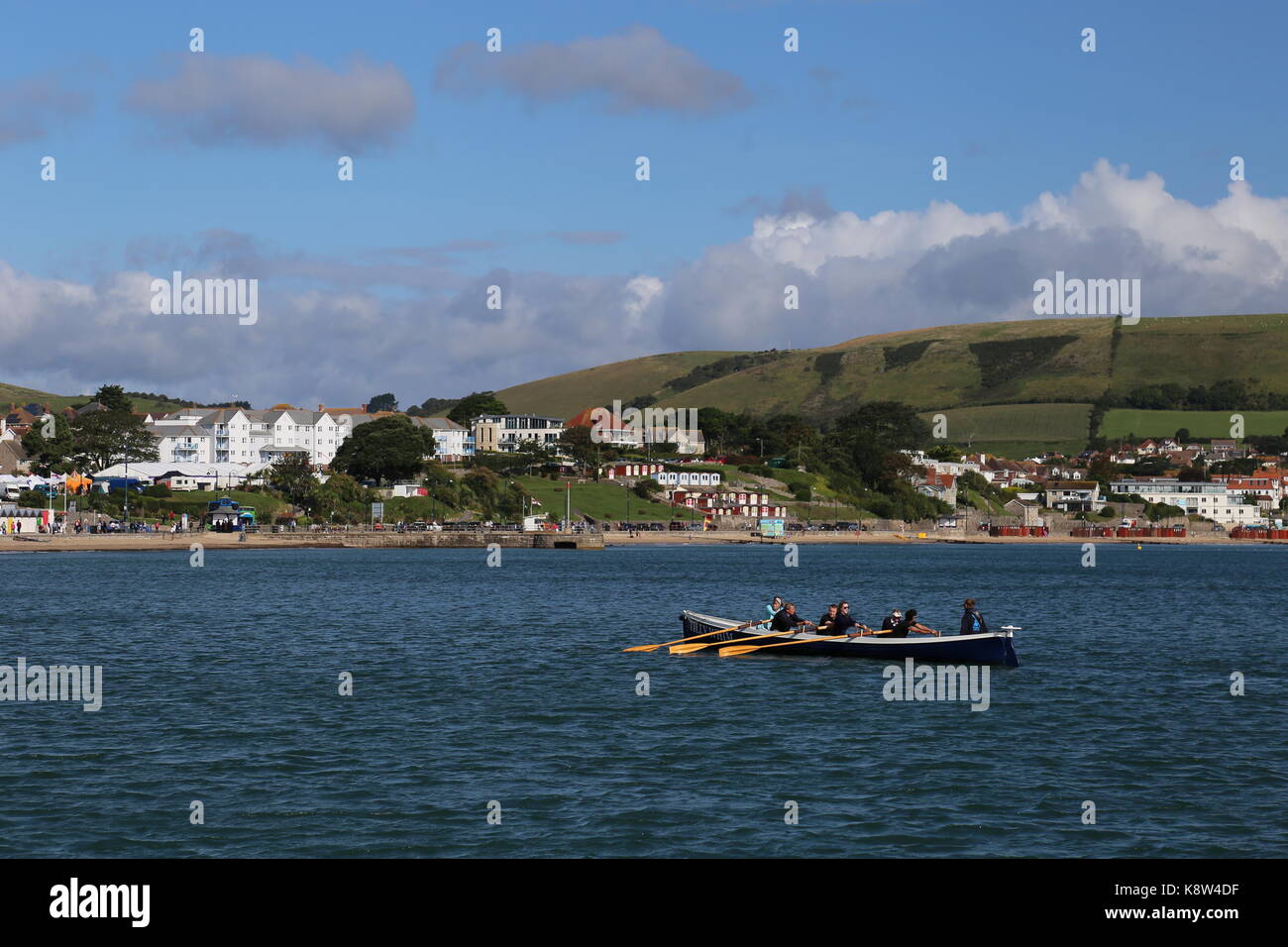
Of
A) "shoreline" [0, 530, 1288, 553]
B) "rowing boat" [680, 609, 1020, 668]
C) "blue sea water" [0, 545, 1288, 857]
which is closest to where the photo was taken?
"blue sea water" [0, 545, 1288, 857]

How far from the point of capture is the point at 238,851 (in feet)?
66.6

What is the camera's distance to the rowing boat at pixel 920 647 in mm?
41000

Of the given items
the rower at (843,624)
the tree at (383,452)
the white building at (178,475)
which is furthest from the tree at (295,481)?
the rower at (843,624)

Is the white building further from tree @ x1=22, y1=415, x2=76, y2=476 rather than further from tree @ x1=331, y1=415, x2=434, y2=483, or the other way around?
tree @ x1=331, y1=415, x2=434, y2=483

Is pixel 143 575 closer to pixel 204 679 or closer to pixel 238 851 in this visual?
pixel 204 679

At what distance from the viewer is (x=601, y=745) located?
2953cm

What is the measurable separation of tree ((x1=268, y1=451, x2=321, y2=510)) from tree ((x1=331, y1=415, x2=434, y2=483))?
839cm

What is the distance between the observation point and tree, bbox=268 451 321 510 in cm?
17110

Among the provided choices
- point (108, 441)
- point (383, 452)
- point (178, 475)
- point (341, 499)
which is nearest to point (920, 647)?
point (341, 499)

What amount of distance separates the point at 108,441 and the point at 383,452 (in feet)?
126

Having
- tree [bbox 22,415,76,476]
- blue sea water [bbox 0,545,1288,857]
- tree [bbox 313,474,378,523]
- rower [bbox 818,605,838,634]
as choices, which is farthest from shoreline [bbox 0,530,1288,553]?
rower [bbox 818,605,838,634]
